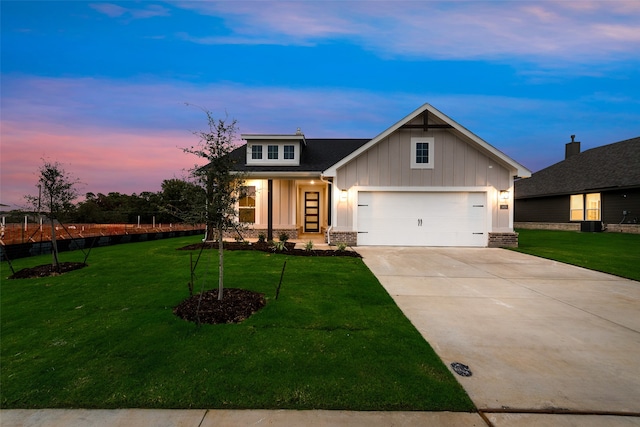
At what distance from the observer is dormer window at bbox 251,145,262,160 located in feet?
47.1

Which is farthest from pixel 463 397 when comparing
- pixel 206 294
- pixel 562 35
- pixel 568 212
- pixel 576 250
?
pixel 568 212

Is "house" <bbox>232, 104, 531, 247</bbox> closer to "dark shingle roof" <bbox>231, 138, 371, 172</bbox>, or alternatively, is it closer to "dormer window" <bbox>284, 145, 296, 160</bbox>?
"dark shingle roof" <bbox>231, 138, 371, 172</bbox>

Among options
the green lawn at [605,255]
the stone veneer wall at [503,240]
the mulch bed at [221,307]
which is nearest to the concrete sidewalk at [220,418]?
the mulch bed at [221,307]

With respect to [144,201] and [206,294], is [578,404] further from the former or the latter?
[144,201]

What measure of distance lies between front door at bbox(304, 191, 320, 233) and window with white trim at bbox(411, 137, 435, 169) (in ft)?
18.0

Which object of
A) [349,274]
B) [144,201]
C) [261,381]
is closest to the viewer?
[261,381]

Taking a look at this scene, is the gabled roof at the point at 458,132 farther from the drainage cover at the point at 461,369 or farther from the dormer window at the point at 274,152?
the drainage cover at the point at 461,369

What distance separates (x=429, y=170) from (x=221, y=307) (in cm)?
1019

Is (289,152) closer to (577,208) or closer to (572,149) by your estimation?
(577,208)

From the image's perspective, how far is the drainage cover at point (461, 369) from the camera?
2.72 m

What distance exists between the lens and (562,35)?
1252 centimetres

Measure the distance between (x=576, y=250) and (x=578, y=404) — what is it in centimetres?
1143

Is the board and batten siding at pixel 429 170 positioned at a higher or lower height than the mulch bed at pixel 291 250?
higher

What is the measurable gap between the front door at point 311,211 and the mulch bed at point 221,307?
34.6ft
